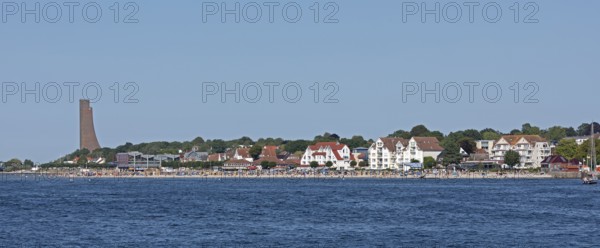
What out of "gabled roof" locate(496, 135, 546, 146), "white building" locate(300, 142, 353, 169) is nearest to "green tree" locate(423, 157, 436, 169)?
"gabled roof" locate(496, 135, 546, 146)

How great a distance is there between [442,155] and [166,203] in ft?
319

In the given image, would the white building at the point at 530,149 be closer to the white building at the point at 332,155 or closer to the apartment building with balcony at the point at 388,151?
the apartment building with balcony at the point at 388,151

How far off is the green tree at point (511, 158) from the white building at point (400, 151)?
1513 centimetres

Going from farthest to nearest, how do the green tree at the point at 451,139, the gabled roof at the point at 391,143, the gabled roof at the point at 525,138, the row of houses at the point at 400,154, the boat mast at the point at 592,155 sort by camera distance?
the gabled roof at the point at 391,143, the green tree at the point at 451,139, the row of houses at the point at 400,154, the gabled roof at the point at 525,138, the boat mast at the point at 592,155

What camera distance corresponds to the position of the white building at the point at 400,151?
547ft

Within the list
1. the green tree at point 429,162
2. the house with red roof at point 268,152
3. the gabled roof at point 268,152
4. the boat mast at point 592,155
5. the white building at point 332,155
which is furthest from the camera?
the gabled roof at point 268,152

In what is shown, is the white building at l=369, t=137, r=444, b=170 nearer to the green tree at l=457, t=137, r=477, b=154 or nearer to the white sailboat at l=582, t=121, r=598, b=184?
the green tree at l=457, t=137, r=477, b=154

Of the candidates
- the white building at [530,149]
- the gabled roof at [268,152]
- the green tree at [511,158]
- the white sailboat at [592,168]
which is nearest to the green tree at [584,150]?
the white sailboat at [592,168]

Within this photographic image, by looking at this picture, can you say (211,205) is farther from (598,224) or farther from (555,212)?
(598,224)

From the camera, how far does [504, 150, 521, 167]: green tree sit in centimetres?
15388

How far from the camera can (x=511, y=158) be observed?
15375 centimetres

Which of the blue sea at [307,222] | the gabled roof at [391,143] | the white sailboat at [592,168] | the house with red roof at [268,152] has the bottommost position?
the blue sea at [307,222]

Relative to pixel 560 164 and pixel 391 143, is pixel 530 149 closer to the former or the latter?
pixel 560 164

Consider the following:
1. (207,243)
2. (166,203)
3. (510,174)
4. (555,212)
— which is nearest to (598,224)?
(555,212)
